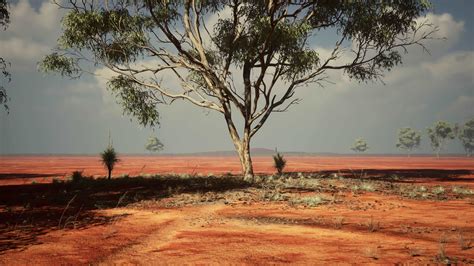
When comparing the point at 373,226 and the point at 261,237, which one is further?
the point at 373,226

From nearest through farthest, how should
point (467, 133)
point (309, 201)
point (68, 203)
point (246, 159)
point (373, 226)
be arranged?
1. point (373, 226)
2. point (68, 203)
3. point (309, 201)
4. point (246, 159)
5. point (467, 133)

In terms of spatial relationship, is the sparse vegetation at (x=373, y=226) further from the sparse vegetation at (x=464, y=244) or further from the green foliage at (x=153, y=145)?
the green foliage at (x=153, y=145)

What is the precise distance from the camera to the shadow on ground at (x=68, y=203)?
8188mm

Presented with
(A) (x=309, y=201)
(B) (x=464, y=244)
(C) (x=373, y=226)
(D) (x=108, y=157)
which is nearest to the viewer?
(B) (x=464, y=244)

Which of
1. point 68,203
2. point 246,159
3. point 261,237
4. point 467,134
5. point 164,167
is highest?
point 467,134

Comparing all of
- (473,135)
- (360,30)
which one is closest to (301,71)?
(360,30)

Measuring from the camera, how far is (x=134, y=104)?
21.1 meters

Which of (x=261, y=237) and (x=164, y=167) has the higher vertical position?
(x=261, y=237)

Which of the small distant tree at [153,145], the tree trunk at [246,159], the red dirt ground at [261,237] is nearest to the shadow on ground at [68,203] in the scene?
the red dirt ground at [261,237]

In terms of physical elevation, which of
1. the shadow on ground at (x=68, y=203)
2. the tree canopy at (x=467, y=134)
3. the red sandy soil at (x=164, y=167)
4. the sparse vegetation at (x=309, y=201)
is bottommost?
the red sandy soil at (x=164, y=167)

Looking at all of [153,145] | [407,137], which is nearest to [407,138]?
[407,137]

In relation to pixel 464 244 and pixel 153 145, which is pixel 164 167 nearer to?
pixel 464 244

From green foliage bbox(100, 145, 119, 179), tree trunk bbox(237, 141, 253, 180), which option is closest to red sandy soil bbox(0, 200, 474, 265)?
tree trunk bbox(237, 141, 253, 180)

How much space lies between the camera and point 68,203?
955cm
